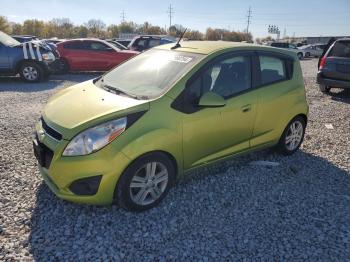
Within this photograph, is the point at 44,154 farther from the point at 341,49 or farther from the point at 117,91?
the point at 341,49

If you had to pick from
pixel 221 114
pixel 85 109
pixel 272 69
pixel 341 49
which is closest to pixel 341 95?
pixel 341 49

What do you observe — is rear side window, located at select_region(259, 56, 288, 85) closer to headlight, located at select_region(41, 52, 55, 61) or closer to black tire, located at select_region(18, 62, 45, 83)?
black tire, located at select_region(18, 62, 45, 83)

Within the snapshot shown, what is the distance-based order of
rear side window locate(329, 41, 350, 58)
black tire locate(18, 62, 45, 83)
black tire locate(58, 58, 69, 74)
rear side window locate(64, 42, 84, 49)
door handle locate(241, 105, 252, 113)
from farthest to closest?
rear side window locate(64, 42, 84, 49), black tire locate(58, 58, 69, 74), black tire locate(18, 62, 45, 83), rear side window locate(329, 41, 350, 58), door handle locate(241, 105, 252, 113)

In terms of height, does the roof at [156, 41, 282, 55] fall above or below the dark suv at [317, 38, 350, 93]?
above

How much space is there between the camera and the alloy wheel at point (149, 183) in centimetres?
333

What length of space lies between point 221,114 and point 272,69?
131cm

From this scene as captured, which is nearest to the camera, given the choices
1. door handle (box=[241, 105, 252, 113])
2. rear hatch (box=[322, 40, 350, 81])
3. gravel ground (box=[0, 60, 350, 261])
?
gravel ground (box=[0, 60, 350, 261])

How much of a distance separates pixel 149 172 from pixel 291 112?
2.44 metres

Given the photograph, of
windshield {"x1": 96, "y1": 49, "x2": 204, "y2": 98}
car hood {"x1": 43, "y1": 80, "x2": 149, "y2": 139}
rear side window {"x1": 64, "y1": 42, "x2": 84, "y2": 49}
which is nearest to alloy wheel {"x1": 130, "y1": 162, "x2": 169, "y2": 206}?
car hood {"x1": 43, "y1": 80, "x2": 149, "y2": 139}

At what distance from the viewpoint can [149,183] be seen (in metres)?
3.41

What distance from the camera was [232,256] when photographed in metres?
2.88

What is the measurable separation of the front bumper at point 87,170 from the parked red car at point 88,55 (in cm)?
1037

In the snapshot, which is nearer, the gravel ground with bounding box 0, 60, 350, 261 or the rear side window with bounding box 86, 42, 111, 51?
the gravel ground with bounding box 0, 60, 350, 261

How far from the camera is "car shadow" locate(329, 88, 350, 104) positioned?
31.2 feet
